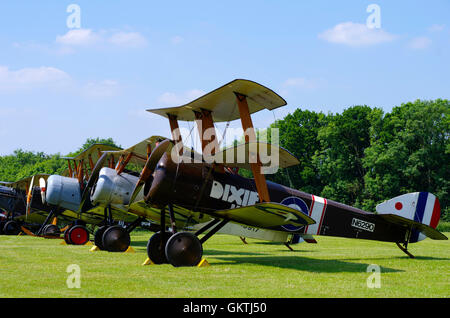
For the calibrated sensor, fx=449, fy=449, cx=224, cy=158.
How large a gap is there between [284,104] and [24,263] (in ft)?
20.7

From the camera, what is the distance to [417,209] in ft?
37.8

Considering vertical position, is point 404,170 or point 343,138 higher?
point 343,138

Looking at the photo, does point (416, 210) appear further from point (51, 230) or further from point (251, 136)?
point (51, 230)

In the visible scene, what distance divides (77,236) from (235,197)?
8.96 m

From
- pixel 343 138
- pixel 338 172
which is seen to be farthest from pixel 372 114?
pixel 338 172

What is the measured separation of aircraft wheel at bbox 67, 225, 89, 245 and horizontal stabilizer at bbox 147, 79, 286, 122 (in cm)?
725

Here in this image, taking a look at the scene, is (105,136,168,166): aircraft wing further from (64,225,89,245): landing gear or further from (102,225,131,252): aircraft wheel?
(64,225,89,245): landing gear

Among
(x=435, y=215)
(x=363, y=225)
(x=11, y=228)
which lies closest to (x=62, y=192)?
(x=11, y=228)

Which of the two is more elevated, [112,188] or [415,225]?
[112,188]

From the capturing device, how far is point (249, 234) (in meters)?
12.3

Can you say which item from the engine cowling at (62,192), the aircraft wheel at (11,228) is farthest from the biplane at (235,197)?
the aircraft wheel at (11,228)

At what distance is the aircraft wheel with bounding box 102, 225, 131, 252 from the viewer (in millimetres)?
12639

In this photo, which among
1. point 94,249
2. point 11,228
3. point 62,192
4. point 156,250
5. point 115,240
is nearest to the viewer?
point 156,250
